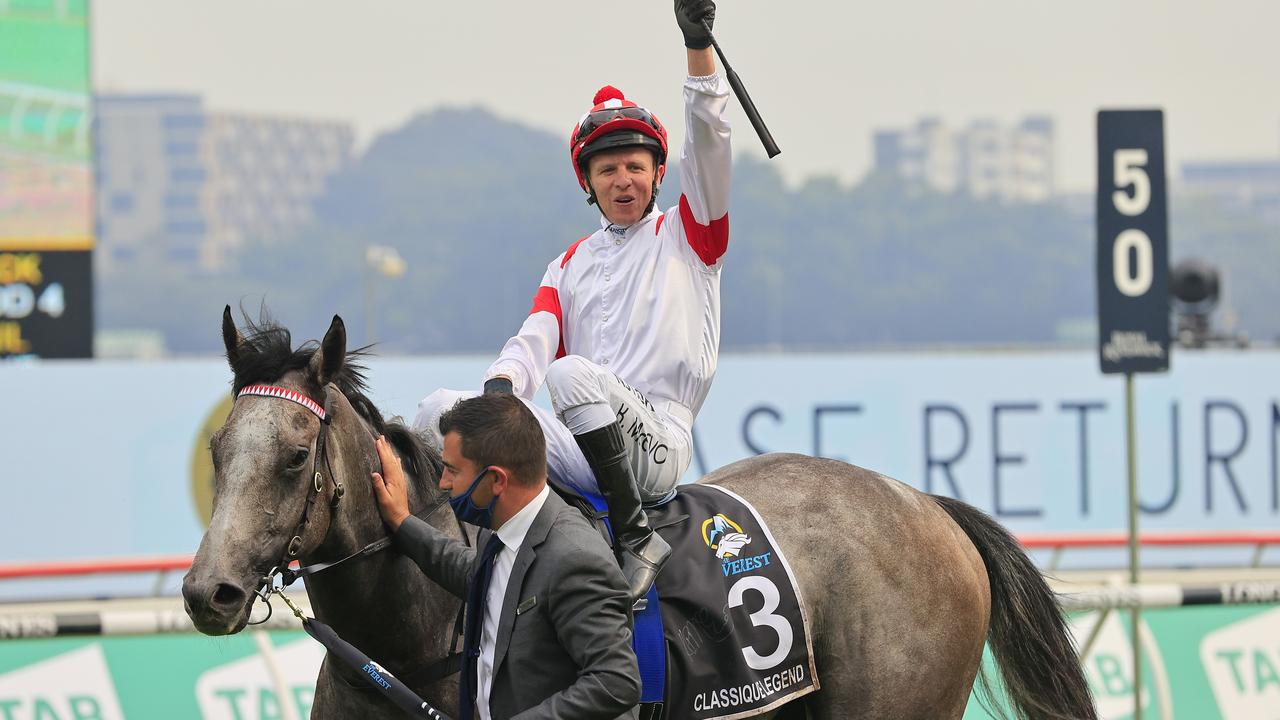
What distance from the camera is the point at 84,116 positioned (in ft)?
31.6

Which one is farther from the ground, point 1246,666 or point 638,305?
point 638,305

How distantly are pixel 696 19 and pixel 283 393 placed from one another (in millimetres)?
1130

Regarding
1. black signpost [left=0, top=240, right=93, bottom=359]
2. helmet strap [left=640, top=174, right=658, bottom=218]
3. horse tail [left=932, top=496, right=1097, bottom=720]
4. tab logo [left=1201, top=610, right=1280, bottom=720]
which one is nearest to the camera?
helmet strap [left=640, top=174, right=658, bottom=218]

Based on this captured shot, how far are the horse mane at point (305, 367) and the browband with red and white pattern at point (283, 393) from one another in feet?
0.09

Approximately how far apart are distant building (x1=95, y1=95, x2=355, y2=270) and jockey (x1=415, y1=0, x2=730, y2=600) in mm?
11390

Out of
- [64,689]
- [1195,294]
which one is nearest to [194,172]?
[1195,294]

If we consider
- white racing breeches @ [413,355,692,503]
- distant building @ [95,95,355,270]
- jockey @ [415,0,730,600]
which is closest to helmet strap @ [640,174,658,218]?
jockey @ [415,0,730,600]

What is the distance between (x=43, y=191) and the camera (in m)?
9.73

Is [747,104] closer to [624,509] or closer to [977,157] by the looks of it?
[624,509]

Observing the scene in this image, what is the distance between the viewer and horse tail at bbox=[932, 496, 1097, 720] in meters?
3.83

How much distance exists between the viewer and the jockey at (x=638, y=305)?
3.08 metres

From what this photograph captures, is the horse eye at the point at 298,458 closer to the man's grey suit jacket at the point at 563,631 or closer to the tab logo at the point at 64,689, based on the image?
the man's grey suit jacket at the point at 563,631

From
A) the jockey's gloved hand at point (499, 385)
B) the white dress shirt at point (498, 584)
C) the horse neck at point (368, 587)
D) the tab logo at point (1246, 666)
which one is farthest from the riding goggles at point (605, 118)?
the tab logo at point (1246, 666)

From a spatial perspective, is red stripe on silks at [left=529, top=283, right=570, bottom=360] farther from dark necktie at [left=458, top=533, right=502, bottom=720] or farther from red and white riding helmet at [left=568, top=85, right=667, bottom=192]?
dark necktie at [left=458, top=533, right=502, bottom=720]
